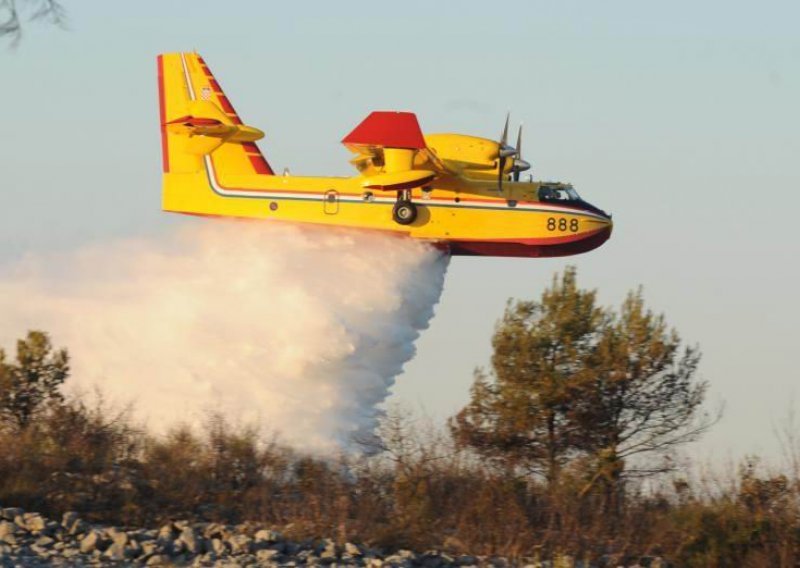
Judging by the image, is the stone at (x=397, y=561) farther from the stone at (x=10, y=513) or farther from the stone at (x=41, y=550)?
the stone at (x=10, y=513)

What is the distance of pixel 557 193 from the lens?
94.2ft

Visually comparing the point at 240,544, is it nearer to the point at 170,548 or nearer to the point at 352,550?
the point at 170,548

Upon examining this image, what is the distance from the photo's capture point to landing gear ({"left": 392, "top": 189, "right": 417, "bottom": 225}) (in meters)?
28.0

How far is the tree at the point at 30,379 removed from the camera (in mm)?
23000

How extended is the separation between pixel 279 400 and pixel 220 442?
5.30 meters

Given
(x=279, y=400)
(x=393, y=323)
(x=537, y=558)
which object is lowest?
(x=537, y=558)

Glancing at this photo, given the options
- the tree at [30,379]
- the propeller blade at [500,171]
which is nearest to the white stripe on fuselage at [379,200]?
the propeller blade at [500,171]

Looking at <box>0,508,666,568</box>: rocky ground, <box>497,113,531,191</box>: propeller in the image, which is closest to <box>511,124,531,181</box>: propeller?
<box>497,113,531,191</box>: propeller

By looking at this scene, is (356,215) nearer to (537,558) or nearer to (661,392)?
(661,392)

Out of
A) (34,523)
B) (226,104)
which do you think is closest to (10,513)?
(34,523)

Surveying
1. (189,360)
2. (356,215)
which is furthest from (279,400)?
(356,215)

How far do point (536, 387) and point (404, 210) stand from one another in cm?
433

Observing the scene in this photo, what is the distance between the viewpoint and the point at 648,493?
20.3m

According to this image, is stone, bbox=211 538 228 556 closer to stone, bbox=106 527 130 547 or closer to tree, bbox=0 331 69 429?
stone, bbox=106 527 130 547
